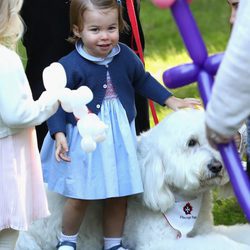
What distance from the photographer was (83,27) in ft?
14.0

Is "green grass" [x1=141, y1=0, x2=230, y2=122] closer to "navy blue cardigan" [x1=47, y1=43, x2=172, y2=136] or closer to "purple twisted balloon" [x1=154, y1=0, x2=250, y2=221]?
"navy blue cardigan" [x1=47, y1=43, x2=172, y2=136]

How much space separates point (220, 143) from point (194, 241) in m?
1.40

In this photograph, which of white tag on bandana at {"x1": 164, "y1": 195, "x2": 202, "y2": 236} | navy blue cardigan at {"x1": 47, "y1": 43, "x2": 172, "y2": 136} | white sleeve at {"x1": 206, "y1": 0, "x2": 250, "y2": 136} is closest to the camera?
white sleeve at {"x1": 206, "y1": 0, "x2": 250, "y2": 136}

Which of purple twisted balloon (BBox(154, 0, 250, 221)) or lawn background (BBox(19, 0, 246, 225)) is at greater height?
purple twisted balloon (BBox(154, 0, 250, 221))

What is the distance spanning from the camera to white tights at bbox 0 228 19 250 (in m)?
4.15

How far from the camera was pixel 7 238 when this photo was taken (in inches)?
164

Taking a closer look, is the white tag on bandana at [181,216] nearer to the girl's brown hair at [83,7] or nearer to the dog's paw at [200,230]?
the dog's paw at [200,230]

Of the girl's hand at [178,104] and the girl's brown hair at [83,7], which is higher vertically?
the girl's brown hair at [83,7]

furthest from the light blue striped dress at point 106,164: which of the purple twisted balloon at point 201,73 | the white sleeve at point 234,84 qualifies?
the white sleeve at point 234,84

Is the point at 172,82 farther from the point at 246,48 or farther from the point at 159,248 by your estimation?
the point at 159,248

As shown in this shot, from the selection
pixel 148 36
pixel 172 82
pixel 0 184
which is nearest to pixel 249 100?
pixel 172 82

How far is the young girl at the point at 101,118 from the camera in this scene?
4.24m

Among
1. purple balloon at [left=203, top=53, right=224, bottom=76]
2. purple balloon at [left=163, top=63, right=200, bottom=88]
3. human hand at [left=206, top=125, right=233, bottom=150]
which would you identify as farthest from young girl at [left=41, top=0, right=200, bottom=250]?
human hand at [left=206, top=125, right=233, bottom=150]

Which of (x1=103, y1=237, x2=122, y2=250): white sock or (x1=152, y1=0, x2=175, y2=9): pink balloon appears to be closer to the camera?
(x1=152, y1=0, x2=175, y2=9): pink balloon
